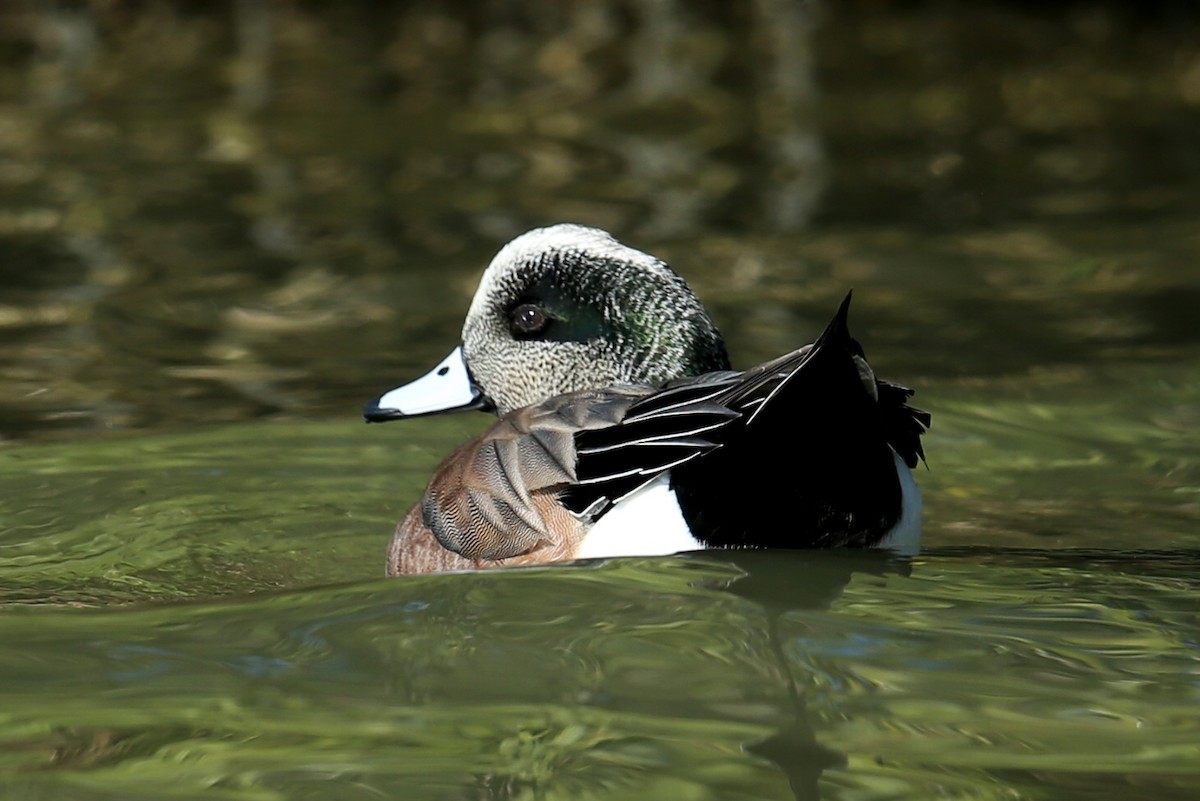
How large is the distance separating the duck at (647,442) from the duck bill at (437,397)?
0.81ft

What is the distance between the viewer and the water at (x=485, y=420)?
2.93m

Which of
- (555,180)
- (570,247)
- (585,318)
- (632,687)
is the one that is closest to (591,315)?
(585,318)

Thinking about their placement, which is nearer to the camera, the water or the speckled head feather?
the water

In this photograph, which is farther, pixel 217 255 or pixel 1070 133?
pixel 1070 133

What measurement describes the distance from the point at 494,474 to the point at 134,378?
2.85 m

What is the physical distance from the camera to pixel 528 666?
3195 mm

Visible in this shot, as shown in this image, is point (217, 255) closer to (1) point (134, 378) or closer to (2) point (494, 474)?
(1) point (134, 378)

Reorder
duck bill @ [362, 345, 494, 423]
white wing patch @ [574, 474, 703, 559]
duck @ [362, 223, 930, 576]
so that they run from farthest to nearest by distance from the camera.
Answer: duck bill @ [362, 345, 494, 423]
white wing patch @ [574, 474, 703, 559]
duck @ [362, 223, 930, 576]

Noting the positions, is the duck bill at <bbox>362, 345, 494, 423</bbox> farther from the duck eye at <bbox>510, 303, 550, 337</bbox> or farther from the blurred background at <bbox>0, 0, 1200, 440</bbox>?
the blurred background at <bbox>0, 0, 1200, 440</bbox>

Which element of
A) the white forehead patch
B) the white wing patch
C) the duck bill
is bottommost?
the white wing patch

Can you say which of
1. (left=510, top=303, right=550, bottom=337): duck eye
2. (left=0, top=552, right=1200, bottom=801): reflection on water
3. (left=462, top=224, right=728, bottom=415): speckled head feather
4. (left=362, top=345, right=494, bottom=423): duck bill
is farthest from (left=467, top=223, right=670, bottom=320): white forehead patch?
(left=0, top=552, right=1200, bottom=801): reflection on water

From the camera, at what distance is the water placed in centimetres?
293

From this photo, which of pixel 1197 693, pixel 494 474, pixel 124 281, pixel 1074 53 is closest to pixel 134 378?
pixel 124 281

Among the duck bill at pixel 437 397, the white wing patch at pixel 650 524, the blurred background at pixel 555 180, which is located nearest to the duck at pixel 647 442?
the white wing patch at pixel 650 524
